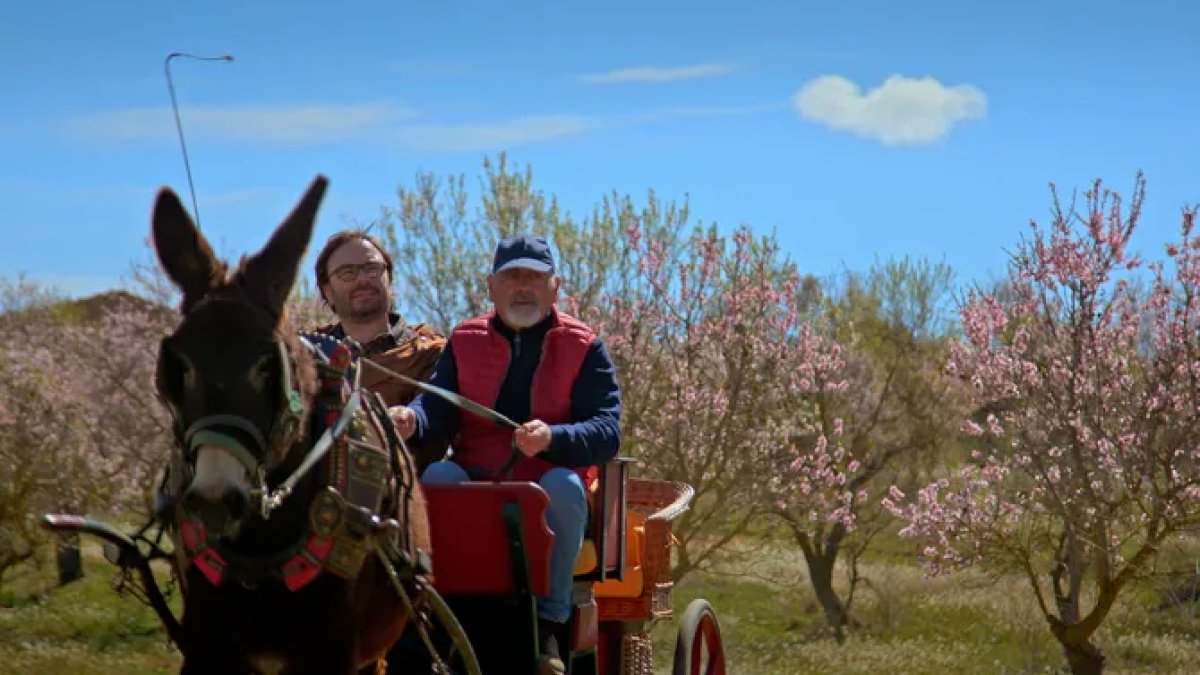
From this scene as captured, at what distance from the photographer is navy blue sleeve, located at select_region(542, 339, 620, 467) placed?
5.04 metres

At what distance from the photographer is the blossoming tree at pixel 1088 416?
38.2ft

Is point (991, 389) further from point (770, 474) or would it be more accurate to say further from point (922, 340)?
point (922, 340)

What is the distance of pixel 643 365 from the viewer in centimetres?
1532

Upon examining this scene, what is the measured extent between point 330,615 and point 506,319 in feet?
4.95

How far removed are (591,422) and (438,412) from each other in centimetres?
56

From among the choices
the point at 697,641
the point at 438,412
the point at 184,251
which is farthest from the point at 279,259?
the point at 697,641

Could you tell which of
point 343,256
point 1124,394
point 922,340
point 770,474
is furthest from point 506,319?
point 922,340

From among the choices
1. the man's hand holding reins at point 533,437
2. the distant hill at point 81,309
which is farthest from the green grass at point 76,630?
the man's hand holding reins at point 533,437

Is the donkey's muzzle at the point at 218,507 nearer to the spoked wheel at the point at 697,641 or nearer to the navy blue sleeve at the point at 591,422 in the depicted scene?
the navy blue sleeve at the point at 591,422

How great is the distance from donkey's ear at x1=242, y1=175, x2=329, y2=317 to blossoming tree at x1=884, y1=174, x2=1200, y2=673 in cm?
867

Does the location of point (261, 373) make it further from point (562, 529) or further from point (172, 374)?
point (562, 529)

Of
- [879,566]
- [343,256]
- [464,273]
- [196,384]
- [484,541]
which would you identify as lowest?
[879,566]

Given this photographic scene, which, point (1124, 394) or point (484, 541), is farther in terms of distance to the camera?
point (1124, 394)

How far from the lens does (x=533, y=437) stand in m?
4.86
